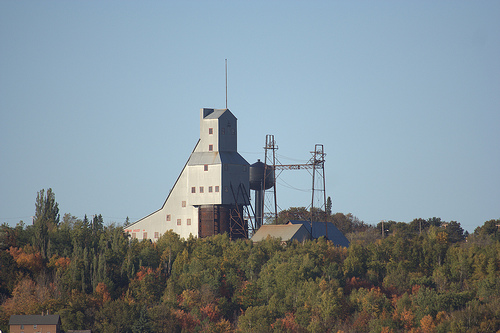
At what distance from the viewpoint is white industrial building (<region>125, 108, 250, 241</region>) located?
95.2 m

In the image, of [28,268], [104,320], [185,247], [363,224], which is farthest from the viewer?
[363,224]

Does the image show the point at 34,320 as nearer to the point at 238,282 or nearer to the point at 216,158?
the point at 238,282

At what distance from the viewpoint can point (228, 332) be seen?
80500 mm

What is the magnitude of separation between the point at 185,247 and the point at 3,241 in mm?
21341

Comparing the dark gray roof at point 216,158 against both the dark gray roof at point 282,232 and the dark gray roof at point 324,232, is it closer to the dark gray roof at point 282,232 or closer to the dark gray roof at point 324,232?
the dark gray roof at point 282,232

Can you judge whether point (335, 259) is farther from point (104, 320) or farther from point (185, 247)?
point (104, 320)

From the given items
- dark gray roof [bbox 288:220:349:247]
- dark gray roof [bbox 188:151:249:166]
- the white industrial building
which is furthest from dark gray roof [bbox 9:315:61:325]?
dark gray roof [bbox 288:220:349:247]

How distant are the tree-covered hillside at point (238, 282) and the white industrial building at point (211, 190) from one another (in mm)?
2531

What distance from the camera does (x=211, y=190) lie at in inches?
3750

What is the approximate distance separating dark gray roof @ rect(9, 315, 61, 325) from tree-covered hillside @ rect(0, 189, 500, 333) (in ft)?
5.32

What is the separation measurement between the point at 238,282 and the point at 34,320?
77.6 ft

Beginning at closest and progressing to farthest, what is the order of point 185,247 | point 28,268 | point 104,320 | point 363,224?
1. point 104,320
2. point 28,268
3. point 185,247
4. point 363,224

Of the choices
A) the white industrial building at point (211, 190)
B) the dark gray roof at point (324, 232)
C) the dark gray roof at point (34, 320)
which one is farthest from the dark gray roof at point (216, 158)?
the dark gray roof at point (34, 320)

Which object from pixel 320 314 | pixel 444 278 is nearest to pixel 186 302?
pixel 320 314
